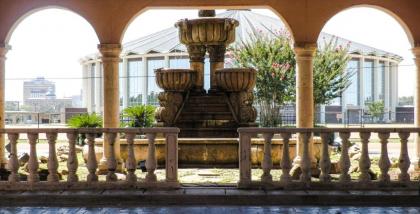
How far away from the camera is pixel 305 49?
872 centimetres

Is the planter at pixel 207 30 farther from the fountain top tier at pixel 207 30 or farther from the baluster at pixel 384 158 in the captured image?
the baluster at pixel 384 158

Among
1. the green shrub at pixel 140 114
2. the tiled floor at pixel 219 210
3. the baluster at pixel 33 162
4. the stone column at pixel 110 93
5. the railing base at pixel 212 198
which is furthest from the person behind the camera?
the green shrub at pixel 140 114

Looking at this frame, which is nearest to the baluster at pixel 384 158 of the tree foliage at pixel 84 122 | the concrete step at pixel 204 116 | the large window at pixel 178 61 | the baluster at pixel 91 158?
the baluster at pixel 91 158

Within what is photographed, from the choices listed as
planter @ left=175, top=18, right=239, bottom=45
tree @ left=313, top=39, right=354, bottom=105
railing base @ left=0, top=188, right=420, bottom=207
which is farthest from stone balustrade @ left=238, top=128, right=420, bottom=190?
tree @ left=313, top=39, right=354, bottom=105

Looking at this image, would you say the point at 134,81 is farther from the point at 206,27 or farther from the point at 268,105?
the point at 206,27

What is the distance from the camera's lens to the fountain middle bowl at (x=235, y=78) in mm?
10469

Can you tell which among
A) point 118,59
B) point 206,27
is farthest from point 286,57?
point 118,59

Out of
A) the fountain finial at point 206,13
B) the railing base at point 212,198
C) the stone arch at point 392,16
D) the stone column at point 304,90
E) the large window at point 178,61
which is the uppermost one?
the large window at point 178,61

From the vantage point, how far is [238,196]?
17.2 feet

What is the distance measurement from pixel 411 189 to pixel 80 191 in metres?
3.33

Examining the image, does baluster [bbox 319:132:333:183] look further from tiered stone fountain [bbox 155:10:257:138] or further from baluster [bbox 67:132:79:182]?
tiered stone fountain [bbox 155:10:257:138]

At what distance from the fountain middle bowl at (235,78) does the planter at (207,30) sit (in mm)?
729

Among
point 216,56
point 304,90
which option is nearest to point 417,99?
point 304,90

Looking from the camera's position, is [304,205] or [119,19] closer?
[304,205]
